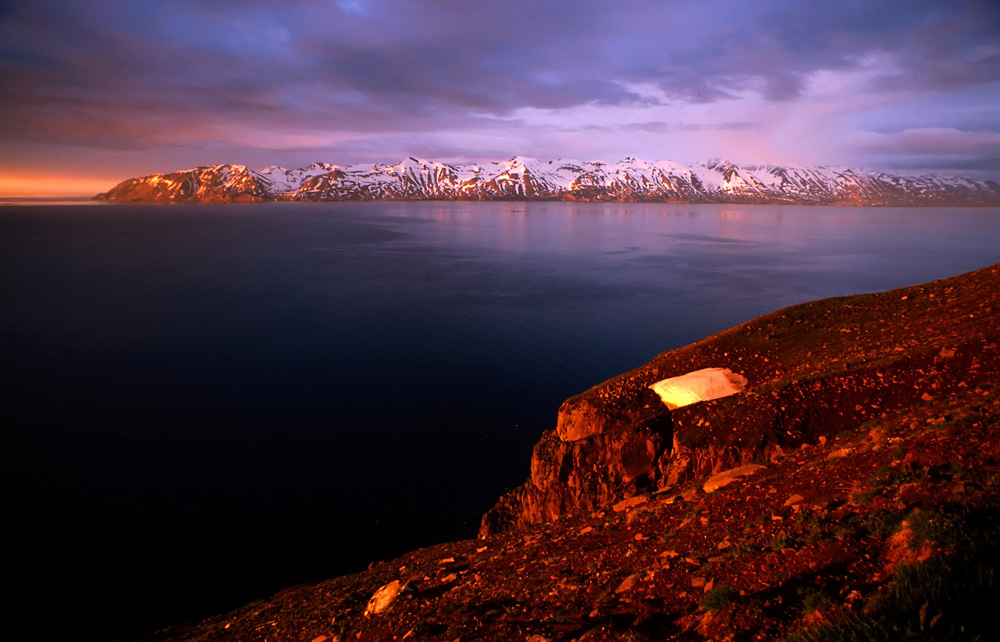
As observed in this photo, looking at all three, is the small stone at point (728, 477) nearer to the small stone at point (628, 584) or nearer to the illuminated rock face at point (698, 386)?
the small stone at point (628, 584)


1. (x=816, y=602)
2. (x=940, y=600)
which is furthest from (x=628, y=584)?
(x=940, y=600)

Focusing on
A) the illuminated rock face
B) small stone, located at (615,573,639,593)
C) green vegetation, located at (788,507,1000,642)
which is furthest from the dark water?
green vegetation, located at (788,507,1000,642)

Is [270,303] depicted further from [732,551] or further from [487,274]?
[732,551]

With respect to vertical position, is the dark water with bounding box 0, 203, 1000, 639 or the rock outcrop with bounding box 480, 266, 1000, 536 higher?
the rock outcrop with bounding box 480, 266, 1000, 536

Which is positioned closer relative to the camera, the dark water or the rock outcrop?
the rock outcrop

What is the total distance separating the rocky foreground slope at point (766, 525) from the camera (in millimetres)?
5230

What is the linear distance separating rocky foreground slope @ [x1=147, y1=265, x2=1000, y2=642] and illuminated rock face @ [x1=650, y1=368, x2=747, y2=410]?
1.98 feet

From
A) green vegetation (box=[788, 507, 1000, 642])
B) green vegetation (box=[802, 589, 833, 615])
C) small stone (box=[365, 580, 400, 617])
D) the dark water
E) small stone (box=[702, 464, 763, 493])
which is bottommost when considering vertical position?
the dark water

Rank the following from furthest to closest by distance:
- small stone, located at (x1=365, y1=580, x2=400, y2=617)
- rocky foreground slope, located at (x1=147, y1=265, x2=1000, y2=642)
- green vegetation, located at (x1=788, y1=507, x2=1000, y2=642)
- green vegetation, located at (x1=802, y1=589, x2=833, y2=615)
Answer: small stone, located at (x1=365, y1=580, x2=400, y2=617) < rocky foreground slope, located at (x1=147, y1=265, x2=1000, y2=642) < green vegetation, located at (x1=802, y1=589, x2=833, y2=615) < green vegetation, located at (x1=788, y1=507, x2=1000, y2=642)

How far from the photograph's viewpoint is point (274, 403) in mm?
38062

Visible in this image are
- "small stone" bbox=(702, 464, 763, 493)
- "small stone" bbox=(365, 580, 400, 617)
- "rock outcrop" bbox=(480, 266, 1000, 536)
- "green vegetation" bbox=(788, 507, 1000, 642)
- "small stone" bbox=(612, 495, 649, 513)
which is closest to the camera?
"green vegetation" bbox=(788, 507, 1000, 642)

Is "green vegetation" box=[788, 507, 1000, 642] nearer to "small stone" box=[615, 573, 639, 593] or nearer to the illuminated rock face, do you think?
"small stone" box=[615, 573, 639, 593]

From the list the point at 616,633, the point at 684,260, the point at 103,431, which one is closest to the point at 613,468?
the point at 616,633

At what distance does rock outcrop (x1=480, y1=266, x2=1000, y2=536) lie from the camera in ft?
46.9
